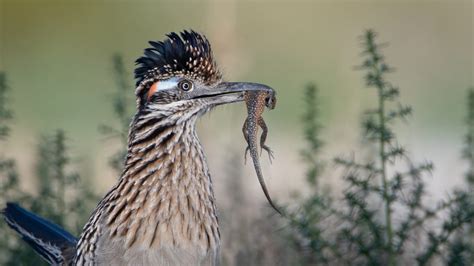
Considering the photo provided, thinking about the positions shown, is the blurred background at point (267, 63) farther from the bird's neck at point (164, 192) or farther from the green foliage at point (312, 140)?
the bird's neck at point (164, 192)

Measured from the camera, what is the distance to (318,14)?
22719mm

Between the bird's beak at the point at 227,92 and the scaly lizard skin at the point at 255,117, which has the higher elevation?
the bird's beak at the point at 227,92

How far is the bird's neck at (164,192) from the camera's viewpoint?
25.2 feet

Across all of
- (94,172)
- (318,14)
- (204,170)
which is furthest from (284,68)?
(204,170)

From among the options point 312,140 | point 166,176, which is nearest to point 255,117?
point 166,176

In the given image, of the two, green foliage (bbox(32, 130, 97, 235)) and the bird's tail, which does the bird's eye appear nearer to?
the bird's tail

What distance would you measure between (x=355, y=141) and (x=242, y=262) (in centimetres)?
250

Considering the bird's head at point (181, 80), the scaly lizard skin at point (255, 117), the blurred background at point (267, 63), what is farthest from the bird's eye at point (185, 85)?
the blurred background at point (267, 63)

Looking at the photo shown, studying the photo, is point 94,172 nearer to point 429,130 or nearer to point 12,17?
point 429,130

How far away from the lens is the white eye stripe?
7879 millimetres

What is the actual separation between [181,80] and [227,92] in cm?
29

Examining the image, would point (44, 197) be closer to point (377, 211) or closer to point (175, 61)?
point (377, 211)

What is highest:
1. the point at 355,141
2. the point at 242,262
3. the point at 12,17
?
the point at 12,17

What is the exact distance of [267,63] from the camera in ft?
67.2
